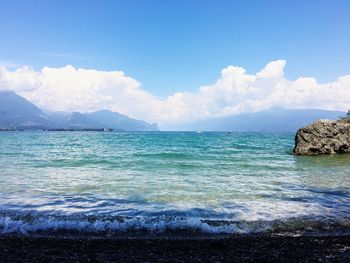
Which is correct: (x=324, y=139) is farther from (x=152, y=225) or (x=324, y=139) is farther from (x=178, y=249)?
(x=178, y=249)

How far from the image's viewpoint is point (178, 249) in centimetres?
1116

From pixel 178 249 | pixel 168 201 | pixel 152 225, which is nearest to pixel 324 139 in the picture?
pixel 168 201

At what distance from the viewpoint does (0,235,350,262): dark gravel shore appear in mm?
10125

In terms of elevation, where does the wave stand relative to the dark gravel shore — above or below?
below

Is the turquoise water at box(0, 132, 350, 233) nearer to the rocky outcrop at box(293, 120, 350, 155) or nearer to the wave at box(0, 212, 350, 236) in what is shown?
the wave at box(0, 212, 350, 236)

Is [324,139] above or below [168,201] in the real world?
above

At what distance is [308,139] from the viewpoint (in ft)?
186

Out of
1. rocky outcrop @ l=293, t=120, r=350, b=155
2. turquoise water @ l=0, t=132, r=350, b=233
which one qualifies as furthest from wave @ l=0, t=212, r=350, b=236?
rocky outcrop @ l=293, t=120, r=350, b=155

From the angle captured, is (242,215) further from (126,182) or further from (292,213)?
(126,182)

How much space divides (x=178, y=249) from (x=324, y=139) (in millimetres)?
51639

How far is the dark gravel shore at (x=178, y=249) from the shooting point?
10125mm

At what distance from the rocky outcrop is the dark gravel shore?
153 ft

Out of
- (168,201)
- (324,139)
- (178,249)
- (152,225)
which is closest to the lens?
(178,249)

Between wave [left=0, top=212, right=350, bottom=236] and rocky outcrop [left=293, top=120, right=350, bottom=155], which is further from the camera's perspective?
rocky outcrop [left=293, top=120, right=350, bottom=155]
